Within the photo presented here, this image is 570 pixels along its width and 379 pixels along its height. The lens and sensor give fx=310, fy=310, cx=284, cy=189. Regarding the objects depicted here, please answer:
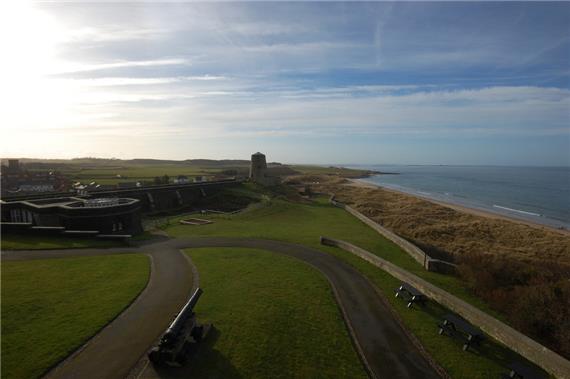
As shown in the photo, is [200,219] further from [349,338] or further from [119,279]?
[349,338]

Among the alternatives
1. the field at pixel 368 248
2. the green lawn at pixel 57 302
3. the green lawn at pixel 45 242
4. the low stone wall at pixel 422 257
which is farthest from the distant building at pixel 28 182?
the low stone wall at pixel 422 257

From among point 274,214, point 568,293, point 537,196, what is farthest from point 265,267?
point 537,196

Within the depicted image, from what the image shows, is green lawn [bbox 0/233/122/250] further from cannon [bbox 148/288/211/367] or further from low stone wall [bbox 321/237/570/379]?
low stone wall [bbox 321/237/570/379]

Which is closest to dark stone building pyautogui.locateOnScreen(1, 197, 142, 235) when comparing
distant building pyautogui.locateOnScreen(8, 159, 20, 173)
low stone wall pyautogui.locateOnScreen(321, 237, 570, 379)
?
low stone wall pyautogui.locateOnScreen(321, 237, 570, 379)

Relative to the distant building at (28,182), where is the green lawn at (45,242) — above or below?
below

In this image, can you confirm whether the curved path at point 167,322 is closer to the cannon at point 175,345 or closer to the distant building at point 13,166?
the cannon at point 175,345

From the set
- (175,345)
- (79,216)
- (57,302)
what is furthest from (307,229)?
(175,345)

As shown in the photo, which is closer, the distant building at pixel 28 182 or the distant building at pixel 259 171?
the distant building at pixel 28 182
